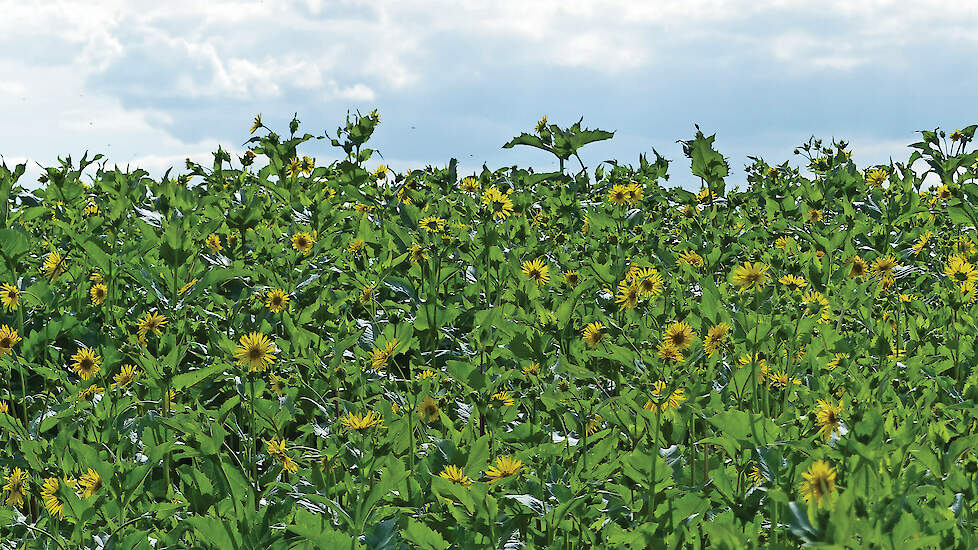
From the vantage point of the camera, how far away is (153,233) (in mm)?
4332

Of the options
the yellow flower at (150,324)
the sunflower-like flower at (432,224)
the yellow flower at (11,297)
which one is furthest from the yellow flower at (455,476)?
the sunflower-like flower at (432,224)

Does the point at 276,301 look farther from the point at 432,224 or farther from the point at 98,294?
the point at 432,224

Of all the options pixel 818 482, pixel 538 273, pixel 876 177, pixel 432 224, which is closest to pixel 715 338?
pixel 818 482

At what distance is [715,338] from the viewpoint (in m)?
2.81

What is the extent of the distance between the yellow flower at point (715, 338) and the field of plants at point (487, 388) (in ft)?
0.13

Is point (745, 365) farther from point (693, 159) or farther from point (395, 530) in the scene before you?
point (693, 159)

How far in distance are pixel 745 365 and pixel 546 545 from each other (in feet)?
3.17

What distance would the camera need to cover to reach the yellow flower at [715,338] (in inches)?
110

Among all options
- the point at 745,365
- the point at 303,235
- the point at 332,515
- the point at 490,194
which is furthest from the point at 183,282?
the point at 745,365

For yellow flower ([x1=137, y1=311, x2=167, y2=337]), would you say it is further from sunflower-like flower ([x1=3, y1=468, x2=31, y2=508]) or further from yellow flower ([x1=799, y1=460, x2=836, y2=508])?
yellow flower ([x1=799, y1=460, x2=836, y2=508])

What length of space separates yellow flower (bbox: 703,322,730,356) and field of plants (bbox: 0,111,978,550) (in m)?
0.04

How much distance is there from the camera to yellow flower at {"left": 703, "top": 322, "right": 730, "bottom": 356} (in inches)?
110

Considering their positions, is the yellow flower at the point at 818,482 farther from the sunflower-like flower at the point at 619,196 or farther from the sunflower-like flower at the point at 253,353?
the sunflower-like flower at the point at 619,196

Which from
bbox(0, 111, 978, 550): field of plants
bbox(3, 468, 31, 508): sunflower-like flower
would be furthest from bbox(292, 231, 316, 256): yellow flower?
bbox(3, 468, 31, 508): sunflower-like flower
